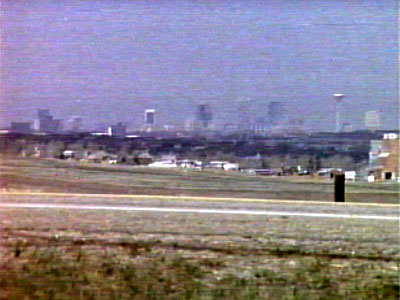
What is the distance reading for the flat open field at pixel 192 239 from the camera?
228 cm

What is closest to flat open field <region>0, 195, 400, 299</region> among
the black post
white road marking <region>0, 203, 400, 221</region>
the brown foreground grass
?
the brown foreground grass

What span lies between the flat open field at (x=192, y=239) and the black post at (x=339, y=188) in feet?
0.19

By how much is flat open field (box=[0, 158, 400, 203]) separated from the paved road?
0.21 ft

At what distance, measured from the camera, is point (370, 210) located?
4.04 metres

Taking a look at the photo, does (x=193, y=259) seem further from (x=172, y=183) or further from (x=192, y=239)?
(x=172, y=183)

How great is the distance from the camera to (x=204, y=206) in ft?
14.2

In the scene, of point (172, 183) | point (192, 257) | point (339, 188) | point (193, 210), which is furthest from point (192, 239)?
point (172, 183)

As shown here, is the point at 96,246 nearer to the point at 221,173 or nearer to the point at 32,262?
the point at 32,262

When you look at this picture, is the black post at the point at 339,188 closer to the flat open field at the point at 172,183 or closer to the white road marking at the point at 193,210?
the flat open field at the point at 172,183

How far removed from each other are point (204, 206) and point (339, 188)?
0.91m

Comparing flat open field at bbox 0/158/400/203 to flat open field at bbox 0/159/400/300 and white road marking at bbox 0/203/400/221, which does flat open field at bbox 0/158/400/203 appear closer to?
flat open field at bbox 0/159/400/300

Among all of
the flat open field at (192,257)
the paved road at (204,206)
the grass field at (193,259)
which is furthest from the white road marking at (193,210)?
the grass field at (193,259)

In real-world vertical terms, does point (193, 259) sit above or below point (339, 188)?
below

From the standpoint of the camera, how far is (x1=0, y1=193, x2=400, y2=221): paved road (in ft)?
12.8
